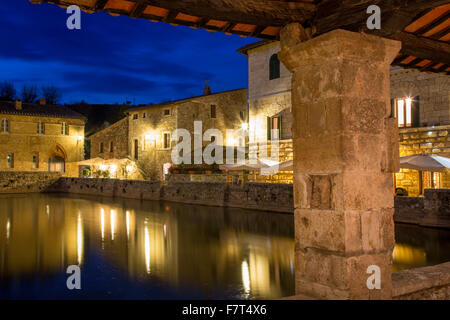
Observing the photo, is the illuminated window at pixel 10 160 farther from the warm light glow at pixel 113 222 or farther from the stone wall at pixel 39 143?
the warm light glow at pixel 113 222

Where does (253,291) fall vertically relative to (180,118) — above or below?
below

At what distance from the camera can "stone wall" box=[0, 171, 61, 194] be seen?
3006 cm

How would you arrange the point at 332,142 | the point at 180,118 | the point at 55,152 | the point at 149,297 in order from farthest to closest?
1. the point at 55,152
2. the point at 180,118
3. the point at 149,297
4. the point at 332,142

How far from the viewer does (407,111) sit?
14.9 metres

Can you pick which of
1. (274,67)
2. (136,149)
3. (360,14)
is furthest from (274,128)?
(360,14)

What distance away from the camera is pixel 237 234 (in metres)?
11.3

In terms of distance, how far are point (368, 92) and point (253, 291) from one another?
378 cm

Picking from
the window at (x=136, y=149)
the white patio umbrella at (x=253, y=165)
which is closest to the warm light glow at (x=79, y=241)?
the white patio umbrella at (x=253, y=165)

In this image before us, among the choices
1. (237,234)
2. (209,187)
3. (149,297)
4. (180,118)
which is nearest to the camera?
(149,297)

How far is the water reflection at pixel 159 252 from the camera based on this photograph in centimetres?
638

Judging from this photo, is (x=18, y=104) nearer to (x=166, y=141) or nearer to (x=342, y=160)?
(x=166, y=141)

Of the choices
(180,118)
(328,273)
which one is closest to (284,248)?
(328,273)

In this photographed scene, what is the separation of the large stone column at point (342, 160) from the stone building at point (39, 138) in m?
31.9
